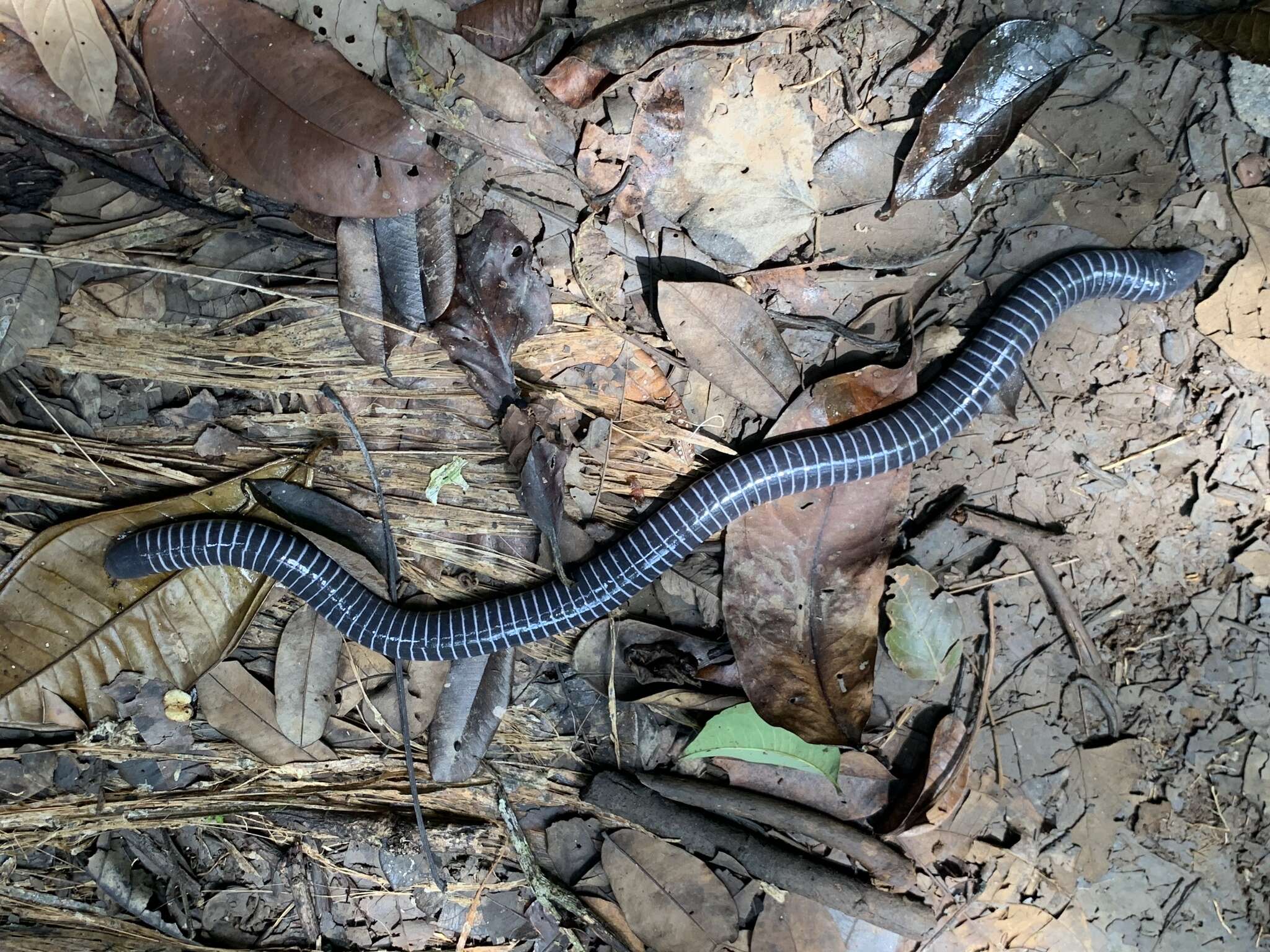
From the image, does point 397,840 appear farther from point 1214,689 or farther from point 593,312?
point 1214,689

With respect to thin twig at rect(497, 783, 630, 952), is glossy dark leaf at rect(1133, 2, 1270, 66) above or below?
above

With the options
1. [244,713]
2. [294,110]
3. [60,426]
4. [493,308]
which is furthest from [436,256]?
[244,713]

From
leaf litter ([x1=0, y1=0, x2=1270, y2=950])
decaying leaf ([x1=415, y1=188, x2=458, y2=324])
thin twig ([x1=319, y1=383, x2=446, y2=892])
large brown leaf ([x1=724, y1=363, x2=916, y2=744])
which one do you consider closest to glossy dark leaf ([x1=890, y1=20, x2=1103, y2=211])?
leaf litter ([x1=0, y1=0, x2=1270, y2=950])

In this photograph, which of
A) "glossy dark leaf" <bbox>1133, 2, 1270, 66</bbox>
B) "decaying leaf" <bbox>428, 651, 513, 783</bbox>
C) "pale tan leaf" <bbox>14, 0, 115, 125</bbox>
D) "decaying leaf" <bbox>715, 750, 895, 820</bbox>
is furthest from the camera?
"decaying leaf" <bbox>428, 651, 513, 783</bbox>

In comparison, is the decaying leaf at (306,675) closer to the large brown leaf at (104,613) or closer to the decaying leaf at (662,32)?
the large brown leaf at (104,613)

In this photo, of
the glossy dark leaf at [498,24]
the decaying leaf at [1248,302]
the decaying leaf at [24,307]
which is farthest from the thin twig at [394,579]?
the decaying leaf at [1248,302]

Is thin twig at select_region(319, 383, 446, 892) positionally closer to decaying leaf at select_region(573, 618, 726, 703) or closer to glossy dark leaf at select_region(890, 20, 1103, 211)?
decaying leaf at select_region(573, 618, 726, 703)

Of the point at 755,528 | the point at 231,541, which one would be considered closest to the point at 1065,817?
the point at 755,528
